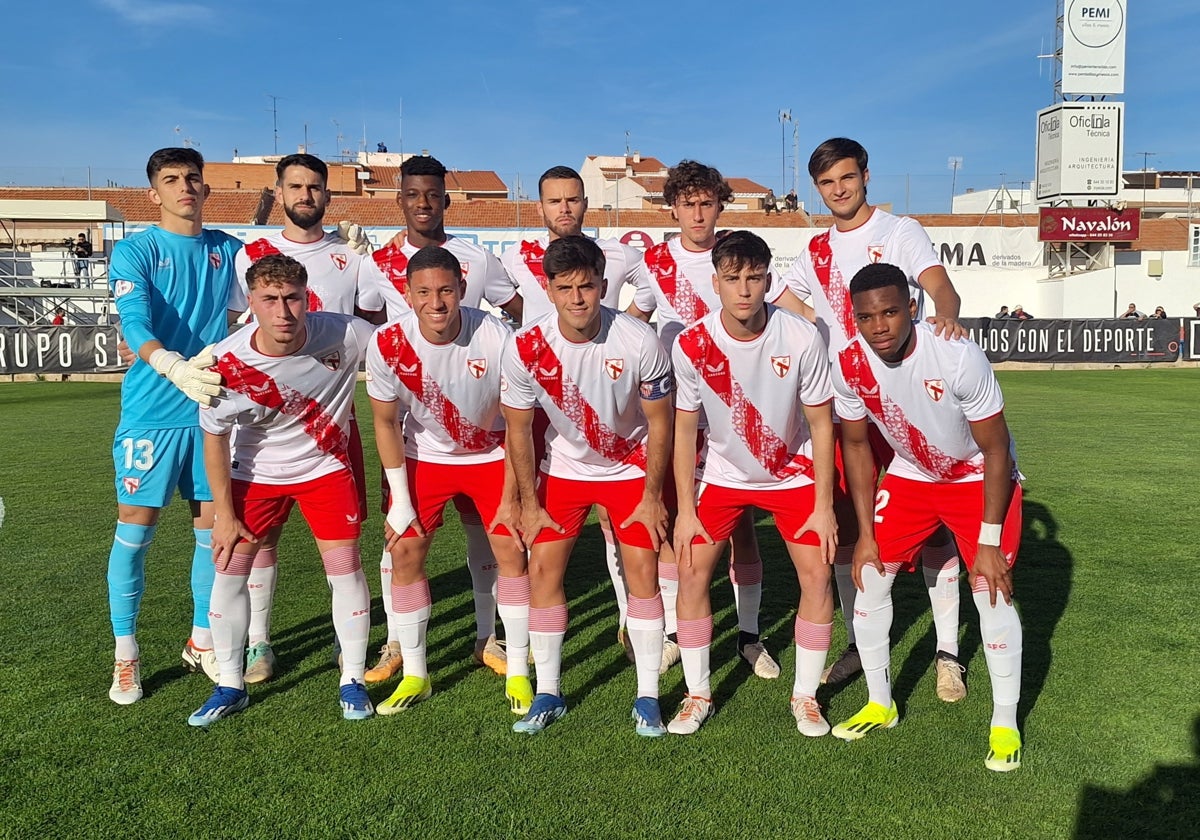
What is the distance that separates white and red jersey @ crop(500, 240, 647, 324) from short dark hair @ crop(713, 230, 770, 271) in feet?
4.21

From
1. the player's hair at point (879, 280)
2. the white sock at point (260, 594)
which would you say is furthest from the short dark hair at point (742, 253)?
the white sock at point (260, 594)

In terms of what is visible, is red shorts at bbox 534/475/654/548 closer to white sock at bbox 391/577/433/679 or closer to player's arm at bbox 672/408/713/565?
player's arm at bbox 672/408/713/565

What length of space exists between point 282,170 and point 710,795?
3497 mm

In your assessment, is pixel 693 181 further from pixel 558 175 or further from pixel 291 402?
pixel 291 402

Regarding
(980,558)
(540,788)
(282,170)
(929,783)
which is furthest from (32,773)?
(980,558)

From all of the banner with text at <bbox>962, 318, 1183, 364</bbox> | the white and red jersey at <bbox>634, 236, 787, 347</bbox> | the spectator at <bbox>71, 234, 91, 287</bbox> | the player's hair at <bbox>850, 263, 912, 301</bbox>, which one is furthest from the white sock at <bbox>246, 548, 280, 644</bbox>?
the spectator at <bbox>71, 234, 91, 287</bbox>

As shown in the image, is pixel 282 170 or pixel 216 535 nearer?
pixel 216 535

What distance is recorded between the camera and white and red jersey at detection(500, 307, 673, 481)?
3854 mm

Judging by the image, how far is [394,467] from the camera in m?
4.20

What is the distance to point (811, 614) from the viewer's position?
13.0 ft

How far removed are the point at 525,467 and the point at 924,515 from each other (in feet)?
5.45

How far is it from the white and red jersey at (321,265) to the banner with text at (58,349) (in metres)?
19.9

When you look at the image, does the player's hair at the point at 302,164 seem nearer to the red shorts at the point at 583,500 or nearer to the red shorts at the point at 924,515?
the red shorts at the point at 583,500

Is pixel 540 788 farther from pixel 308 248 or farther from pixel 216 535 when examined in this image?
pixel 308 248
